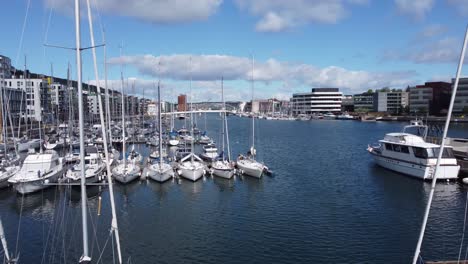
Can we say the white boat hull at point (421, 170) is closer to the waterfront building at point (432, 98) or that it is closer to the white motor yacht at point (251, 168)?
the white motor yacht at point (251, 168)

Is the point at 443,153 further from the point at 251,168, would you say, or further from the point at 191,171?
the point at 191,171

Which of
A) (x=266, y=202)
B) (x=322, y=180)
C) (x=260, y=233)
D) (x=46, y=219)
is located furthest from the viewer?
(x=322, y=180)

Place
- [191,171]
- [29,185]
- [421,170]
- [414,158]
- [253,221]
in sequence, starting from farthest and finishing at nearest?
[414,158] < [421,170] < [191,171] < [29,185] < [253,221]

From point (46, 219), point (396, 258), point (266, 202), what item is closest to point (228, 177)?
point (266, 202)

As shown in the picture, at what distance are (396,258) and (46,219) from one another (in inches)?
959

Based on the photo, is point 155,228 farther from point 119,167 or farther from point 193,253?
point 119,167

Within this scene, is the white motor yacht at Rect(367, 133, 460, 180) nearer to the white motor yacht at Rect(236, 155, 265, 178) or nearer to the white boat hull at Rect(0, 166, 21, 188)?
the white motor yacht at Rect(236, 155, 265, 178)

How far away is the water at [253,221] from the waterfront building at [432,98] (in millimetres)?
154339

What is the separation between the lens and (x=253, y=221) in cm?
2944

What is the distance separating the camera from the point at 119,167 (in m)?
42.7

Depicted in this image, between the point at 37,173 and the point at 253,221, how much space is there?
70.0 ft

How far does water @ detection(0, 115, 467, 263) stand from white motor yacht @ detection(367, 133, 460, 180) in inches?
61.0

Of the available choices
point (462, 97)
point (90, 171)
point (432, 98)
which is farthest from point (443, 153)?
point (432, 98)

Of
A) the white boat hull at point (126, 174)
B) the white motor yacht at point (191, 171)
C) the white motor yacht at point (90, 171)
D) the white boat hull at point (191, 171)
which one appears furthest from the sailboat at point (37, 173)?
the white boat hull at point (191, 171)
